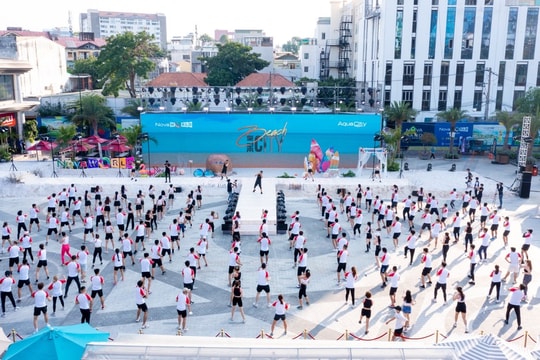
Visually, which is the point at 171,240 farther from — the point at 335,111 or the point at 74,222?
the point at 335,111

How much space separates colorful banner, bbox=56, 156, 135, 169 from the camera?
30.0m

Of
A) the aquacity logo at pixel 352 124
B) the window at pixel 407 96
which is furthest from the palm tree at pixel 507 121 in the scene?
the window at pixel 407 96

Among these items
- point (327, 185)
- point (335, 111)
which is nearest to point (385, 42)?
point (335, 111)

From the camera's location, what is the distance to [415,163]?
1357 inches

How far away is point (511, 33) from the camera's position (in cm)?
4412

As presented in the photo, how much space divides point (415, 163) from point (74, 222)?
22117 mm

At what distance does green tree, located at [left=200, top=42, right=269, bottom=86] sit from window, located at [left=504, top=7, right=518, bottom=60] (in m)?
24.2

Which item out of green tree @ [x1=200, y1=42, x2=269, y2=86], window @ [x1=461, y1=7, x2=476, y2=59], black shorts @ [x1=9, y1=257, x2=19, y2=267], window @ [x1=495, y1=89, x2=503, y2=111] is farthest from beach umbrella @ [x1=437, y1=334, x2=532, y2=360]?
green tree @ [x1=200, y1=42, x2=269, y2=86]

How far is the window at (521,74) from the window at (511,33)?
3.94ft

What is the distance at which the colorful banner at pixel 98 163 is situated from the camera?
98.5 feet

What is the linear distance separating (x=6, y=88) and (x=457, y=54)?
34.5 m

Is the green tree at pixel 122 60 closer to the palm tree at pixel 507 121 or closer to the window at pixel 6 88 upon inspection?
the window at pixel 6 88

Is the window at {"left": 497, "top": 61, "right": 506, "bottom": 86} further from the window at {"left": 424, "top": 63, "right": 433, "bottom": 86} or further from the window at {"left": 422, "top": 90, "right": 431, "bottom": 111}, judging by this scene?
the window at {"left": 422, "top": 90, "right": 431, "bottom": 111}

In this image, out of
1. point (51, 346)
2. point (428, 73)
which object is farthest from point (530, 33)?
point (51, 346)
